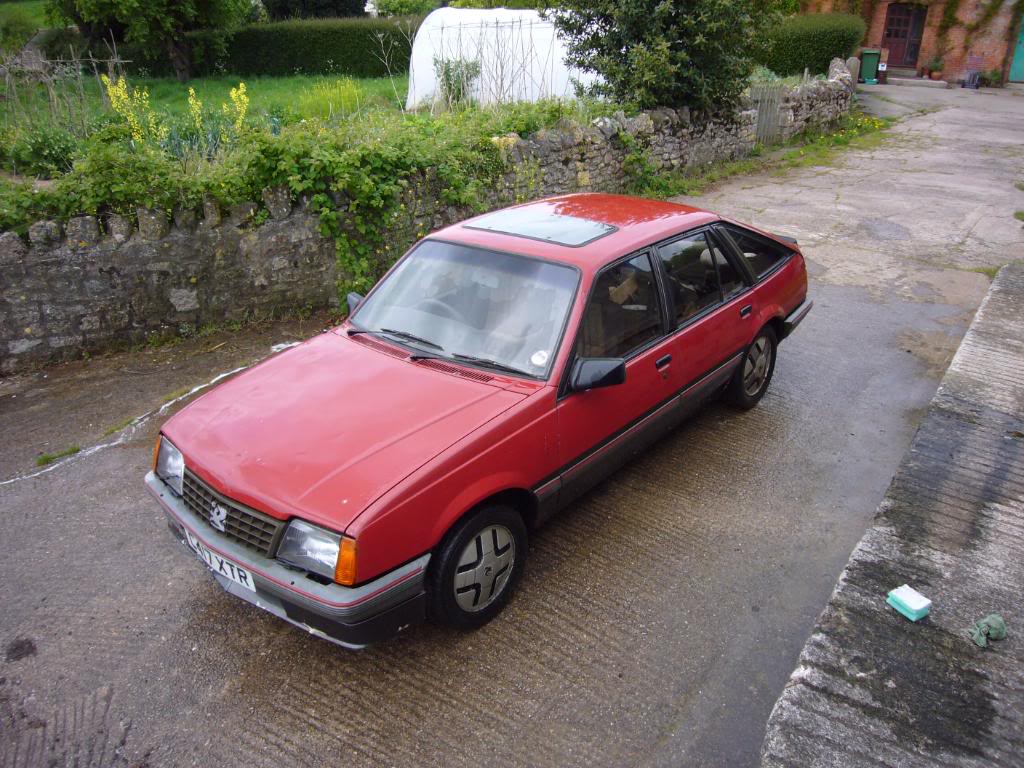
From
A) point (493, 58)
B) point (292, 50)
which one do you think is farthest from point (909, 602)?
point (292, 50)

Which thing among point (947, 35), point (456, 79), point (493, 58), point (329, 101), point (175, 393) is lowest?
point (175, 393)

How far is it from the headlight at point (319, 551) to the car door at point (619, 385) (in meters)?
1.25

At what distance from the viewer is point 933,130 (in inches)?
685

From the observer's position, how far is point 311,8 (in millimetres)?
35438

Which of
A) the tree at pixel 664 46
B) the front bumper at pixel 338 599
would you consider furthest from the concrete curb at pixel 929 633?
the tree at pixel 664 46

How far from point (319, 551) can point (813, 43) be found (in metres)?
24.7

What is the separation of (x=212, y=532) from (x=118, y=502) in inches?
66.5

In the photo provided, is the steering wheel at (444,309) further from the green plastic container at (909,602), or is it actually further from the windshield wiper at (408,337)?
the green plastic container at (909,602)

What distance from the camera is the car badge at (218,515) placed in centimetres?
322

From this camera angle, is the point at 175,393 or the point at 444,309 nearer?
the point at 444,309

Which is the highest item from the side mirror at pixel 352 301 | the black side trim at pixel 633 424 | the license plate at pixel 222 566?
the side mirror at pixel 352 301

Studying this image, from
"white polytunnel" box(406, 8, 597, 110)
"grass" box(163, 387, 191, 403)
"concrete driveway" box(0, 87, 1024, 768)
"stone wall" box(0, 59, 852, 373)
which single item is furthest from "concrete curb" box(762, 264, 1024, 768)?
"white polytunnel" box(406, 8, 597, 110)

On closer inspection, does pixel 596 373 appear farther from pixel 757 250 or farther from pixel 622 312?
pixel 757 250

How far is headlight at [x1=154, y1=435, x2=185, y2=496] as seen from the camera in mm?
3514
